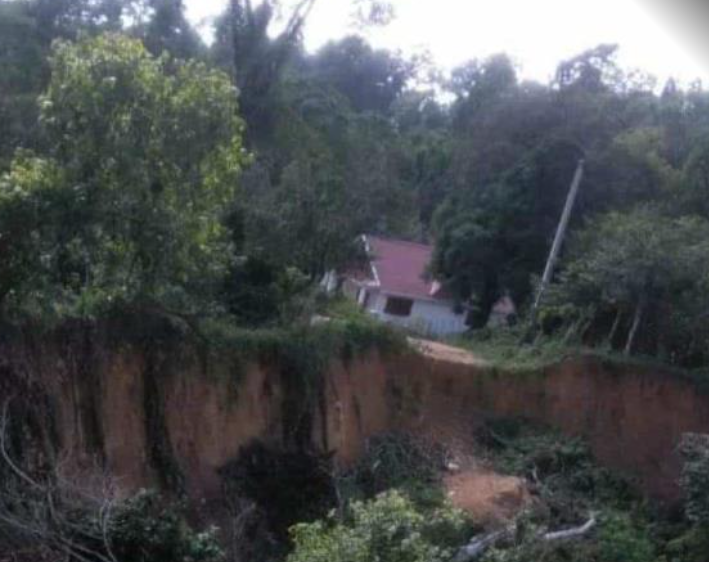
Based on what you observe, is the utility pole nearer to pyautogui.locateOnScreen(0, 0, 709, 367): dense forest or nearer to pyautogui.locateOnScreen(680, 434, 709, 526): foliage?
pyautogui.locateOnScreen(0, 0, 709, 367): dense forest

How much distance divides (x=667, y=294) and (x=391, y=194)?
19.1ft

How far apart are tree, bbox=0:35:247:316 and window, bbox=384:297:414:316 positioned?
23419 mm

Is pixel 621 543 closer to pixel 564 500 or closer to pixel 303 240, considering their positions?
pixel 564 500

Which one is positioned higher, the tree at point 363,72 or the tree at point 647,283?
the tree at point 363,72

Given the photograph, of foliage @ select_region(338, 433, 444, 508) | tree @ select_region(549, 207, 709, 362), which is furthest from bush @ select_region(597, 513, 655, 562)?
tree @ select_region(549, 207, 709, 362)

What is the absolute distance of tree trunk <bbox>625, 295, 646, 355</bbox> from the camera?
2475cm

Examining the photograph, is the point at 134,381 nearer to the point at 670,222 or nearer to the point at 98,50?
the point at 98,50

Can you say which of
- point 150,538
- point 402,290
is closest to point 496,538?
point 150,538

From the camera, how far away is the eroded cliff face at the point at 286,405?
16.2 meters

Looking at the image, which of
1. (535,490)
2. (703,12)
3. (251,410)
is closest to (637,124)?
(535,490)

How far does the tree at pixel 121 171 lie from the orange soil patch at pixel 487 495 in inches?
229

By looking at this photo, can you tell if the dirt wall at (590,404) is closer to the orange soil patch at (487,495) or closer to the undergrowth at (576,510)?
the undergrowth at (576,510)

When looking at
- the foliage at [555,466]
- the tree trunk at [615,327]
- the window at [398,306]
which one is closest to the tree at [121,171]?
the foliage at [555,466]

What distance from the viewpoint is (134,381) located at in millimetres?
17359
